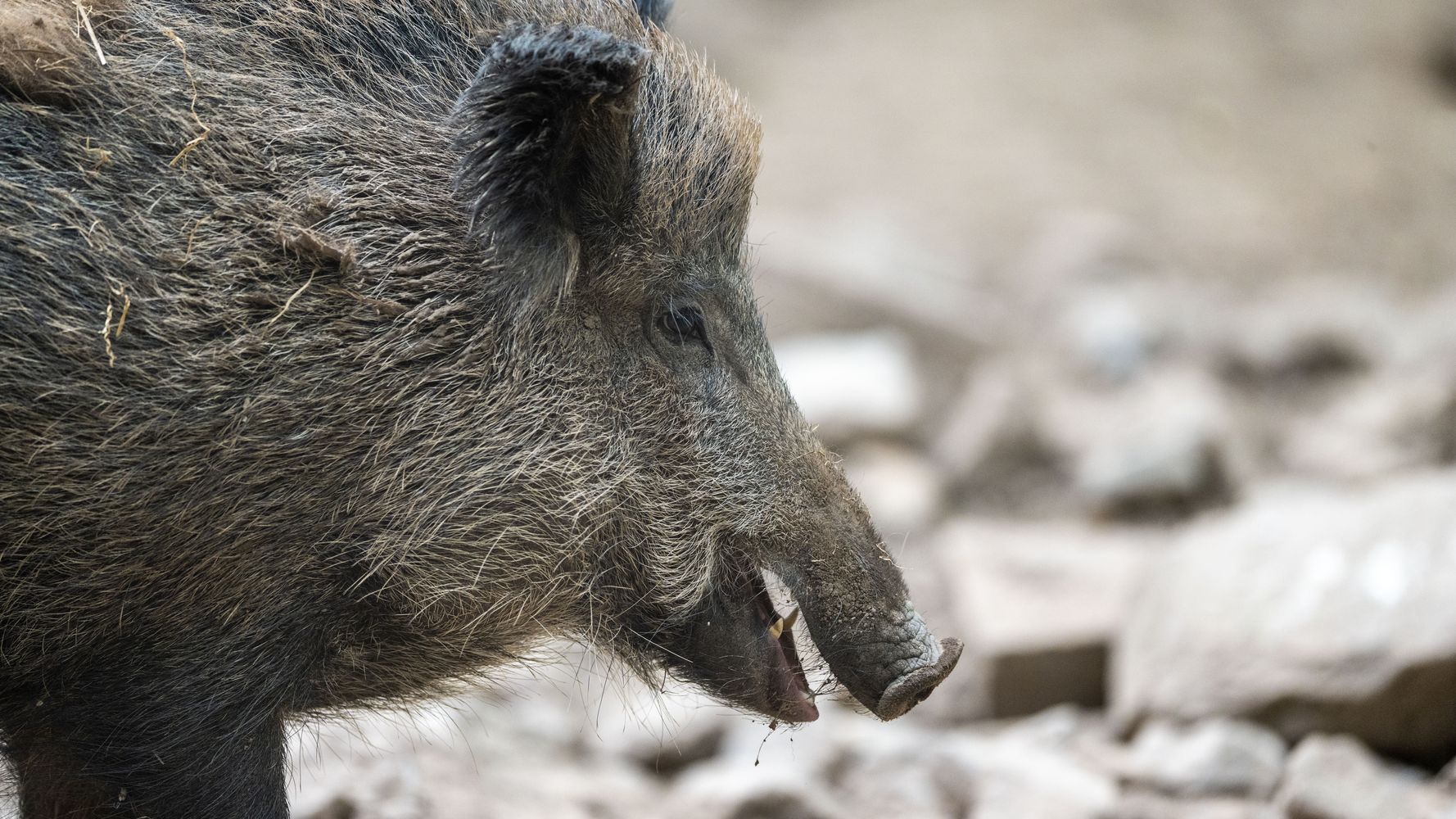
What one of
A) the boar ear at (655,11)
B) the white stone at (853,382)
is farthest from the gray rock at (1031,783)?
the white stone at (853,382)

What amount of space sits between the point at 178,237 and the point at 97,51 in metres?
0.48

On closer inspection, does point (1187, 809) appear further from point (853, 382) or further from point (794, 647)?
point (853, 382)

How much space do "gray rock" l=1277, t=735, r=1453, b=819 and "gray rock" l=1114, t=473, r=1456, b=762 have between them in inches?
6.2

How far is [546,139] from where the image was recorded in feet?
10.8

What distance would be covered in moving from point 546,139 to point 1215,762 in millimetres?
2999

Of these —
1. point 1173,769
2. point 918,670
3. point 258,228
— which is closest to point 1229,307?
point 1173,769

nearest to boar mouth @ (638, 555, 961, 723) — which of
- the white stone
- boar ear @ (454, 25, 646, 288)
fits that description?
boar ear @ (454, 25, 646, 288)

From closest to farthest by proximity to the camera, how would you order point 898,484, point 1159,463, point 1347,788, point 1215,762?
point 1347,788 < point 1215,762 < point 1159,463 < point 898,484

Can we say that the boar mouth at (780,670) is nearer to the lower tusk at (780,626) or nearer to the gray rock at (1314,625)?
the lower tusk at (780,626)

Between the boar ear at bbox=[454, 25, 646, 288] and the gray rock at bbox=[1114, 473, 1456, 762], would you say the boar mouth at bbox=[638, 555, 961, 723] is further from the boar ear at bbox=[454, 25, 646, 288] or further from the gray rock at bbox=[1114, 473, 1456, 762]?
the gray rock at bbox=[1114, 473, 1456, 762]

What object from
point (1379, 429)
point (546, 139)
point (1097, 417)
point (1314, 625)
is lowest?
point (1314, 625)

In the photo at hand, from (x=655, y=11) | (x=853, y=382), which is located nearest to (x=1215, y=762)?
(x=655, y=11)

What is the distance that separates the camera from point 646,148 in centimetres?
360

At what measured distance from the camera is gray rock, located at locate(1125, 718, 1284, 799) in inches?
182
